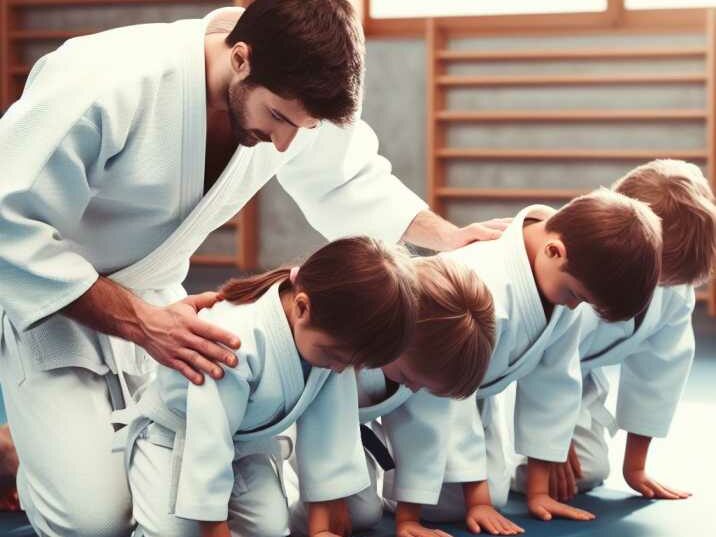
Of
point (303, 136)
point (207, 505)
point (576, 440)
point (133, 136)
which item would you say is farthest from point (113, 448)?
point (576, 440)

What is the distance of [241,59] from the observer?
1912 millimetres

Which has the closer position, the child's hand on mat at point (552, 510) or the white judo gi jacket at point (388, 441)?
the white judo gi jacket at point (388, 441)

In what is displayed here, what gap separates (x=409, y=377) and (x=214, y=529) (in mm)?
415

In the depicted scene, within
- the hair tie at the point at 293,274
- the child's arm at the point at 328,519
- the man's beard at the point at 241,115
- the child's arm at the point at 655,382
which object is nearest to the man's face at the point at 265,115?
the man's beard at the point at 241,115

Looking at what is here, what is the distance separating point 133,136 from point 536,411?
958mm

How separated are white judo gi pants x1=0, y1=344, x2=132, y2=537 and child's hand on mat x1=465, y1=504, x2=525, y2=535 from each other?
2.09 feet

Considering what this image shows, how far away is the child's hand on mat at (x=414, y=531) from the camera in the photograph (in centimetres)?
207

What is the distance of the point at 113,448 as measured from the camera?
6.65ft

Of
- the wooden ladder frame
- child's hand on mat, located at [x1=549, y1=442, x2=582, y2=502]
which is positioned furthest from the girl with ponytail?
the wooden ladder frame

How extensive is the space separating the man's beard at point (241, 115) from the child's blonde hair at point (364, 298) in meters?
0.27

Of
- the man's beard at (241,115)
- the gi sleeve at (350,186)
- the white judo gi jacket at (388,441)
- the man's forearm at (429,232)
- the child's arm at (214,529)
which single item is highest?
the man's beard at (241,115)

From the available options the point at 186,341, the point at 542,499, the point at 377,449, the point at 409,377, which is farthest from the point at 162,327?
the point at 542,499

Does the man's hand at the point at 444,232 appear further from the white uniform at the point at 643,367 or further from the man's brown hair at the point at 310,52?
the man's brown hair at the point at 310,52

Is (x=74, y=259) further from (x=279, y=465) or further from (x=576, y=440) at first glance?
(x=576, y=440)
